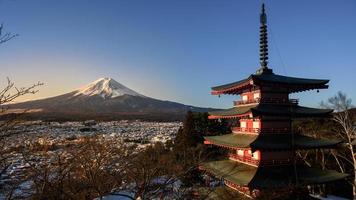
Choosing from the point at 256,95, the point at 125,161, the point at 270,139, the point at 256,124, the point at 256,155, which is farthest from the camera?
the point at 125,161

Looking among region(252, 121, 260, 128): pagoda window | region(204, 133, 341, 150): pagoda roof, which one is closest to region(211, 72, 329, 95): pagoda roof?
region(252, 121, 260, 128): pagoda window

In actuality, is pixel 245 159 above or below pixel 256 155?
below

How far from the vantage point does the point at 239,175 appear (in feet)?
51.7

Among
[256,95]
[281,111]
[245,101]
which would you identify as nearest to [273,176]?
[281,111]

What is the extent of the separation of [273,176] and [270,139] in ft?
6.07

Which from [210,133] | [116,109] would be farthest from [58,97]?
[210,133]

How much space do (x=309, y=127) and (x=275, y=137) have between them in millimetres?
18206

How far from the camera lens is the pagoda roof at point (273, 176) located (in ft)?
47.8

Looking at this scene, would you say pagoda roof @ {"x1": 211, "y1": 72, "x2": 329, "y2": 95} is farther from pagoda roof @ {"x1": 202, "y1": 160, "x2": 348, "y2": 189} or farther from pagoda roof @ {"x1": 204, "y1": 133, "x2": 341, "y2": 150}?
pagoda roof @ {"x1": 202, "y1": 160, "x2": 348, "y2": 189}

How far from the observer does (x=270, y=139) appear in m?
15.8

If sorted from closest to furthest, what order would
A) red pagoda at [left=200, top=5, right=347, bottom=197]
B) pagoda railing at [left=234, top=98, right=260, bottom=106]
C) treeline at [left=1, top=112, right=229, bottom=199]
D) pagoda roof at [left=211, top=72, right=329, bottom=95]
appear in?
treeline at [left=1, top=112, right=229, bottom=199] → red pagoda at [left=200, top=5, right=347, bottom=197] → pagoda roof at [left=211, top=72, right=329, bottom=95] → pagoda railing at [left=234, top=98, right=260, bottom=106]

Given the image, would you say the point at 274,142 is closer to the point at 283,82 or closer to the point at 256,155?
the point at 256,155

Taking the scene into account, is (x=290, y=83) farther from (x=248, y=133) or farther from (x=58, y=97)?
(x=58, y=97)

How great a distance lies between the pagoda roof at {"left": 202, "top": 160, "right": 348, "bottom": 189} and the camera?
1457 centimetres
